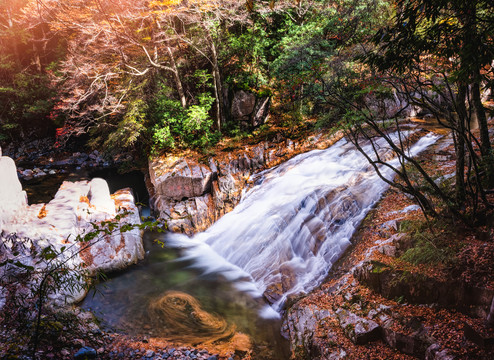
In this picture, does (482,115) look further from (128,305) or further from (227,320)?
(128,305)

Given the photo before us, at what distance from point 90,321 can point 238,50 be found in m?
11.5

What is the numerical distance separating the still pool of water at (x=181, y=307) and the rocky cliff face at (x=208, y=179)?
8.25 ft

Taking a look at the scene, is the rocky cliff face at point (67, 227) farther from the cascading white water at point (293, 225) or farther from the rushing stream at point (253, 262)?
the cascading white water at point (293, 225)

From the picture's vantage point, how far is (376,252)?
5.02 metres

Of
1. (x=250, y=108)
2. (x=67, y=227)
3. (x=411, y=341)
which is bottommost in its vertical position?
(x=411, y=341)

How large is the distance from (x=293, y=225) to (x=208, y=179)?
4.35 meters

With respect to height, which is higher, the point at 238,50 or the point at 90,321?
the point at 238,50

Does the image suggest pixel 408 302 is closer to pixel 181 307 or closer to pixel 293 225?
pixel 293 225

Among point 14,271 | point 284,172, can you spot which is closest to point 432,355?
point 14,271

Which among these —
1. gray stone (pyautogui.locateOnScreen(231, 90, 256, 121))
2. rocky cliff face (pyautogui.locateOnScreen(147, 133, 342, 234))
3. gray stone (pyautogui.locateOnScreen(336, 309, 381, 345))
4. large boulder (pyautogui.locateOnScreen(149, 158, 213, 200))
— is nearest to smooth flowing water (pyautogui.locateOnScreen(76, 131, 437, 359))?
rocky cliff face (pyautogui.locateOnScreen(147, 133, 342, 234))

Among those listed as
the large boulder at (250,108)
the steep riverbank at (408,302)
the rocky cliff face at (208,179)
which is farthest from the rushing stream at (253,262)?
the large boulder at (250,108)

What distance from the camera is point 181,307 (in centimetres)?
574

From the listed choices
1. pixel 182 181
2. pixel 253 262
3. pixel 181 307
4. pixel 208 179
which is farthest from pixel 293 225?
pixel 182 181

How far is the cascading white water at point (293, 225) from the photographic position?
6.18 m
